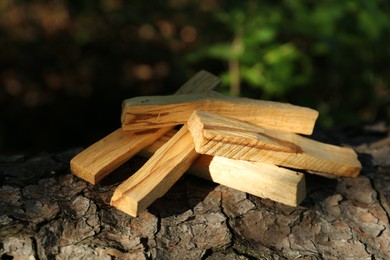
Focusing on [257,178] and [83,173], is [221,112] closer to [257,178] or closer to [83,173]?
[257,178]

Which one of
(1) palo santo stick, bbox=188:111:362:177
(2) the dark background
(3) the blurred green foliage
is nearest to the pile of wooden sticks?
(1) palo santo stick, bbox=188:111:362:177

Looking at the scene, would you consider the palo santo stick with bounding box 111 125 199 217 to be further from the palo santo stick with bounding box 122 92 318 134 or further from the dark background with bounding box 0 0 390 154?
the dark background with bounding box 0 0 390 154

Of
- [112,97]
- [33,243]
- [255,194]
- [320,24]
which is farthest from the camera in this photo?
[112,97]

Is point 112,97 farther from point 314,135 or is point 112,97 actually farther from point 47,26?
point 314,135

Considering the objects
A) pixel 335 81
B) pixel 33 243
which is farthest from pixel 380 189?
pixel 335 81

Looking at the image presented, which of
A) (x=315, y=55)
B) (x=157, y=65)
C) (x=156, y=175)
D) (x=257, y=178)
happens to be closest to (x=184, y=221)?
(x=156, y=175)

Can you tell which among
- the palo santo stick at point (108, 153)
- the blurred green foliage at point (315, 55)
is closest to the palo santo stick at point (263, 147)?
the palo santo stick at point (108, 153)

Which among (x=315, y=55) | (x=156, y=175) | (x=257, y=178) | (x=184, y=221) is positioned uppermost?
(x=156, y=175)
